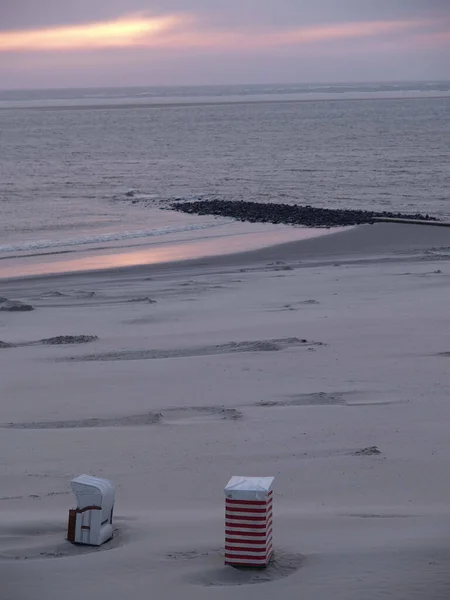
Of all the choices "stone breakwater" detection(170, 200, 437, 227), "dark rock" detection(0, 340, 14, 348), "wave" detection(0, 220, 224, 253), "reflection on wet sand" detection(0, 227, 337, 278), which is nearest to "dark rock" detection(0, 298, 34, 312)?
"dark rock" detection(0, 340, 14, 348)

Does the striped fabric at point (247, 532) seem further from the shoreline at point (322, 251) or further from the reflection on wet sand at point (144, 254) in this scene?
the reflection on wet sand at point (144, 254)

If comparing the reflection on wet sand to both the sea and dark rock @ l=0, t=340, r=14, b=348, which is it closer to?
the sea

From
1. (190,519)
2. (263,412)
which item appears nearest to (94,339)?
(263,412)

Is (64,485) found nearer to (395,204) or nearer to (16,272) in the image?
(16,272)

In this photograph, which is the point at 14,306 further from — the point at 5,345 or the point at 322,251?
the point at 322,251

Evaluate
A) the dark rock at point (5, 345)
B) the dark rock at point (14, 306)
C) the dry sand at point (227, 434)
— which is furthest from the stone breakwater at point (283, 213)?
the dark rock at point (5, 345)

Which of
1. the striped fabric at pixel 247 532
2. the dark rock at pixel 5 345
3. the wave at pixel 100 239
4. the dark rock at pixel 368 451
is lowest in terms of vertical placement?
the wave at pixel 100 239

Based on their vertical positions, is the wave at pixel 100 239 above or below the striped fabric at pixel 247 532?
below
